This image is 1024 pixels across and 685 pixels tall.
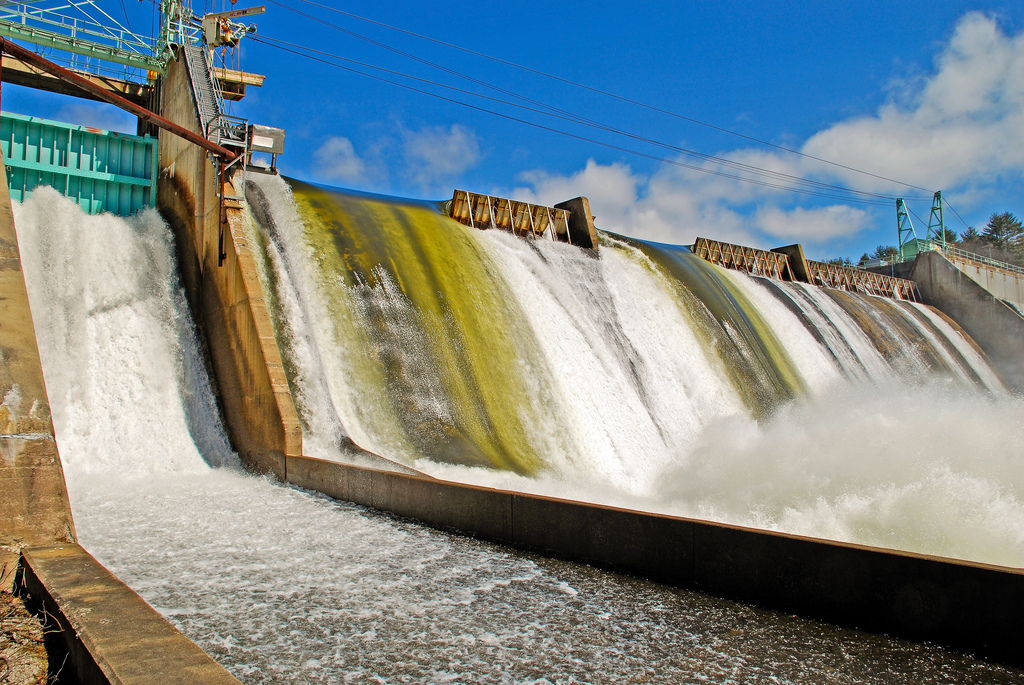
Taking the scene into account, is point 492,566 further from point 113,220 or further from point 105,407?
point 113,220

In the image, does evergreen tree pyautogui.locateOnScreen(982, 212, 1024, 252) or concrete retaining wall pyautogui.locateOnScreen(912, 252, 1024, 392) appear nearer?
concrete retaining wall pyautogui.locateOnScreen(912, 252, 1024, 392)

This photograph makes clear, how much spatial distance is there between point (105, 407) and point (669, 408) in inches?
Result: 366

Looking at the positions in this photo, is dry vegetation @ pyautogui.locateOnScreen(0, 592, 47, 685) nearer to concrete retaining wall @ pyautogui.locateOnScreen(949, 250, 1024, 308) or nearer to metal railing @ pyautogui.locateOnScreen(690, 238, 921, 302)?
metal railing @ pyautogui.locateOnScreen(690, 238, 921, 302)

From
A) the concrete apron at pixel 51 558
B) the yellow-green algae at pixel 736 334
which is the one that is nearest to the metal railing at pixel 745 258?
the yellow-green algae at pixel 736 334

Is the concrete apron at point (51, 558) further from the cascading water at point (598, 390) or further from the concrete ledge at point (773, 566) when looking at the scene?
the cascading water at point (598, 390)

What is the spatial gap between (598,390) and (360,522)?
661cm

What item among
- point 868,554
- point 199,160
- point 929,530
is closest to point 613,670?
point 868,554

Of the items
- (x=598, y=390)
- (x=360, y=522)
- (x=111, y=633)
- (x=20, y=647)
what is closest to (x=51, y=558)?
(x=20, y=647)

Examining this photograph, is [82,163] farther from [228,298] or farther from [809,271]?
[809,271]

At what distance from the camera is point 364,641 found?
12.4 ft

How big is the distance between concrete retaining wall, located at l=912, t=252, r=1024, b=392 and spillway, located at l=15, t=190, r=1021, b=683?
17.3 m

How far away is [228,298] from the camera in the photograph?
1049 cm

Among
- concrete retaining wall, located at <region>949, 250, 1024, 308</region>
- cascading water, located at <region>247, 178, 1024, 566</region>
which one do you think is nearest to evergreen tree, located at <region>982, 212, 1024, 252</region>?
concrete retaining wall, located at <region>949, 250, 1024, 308</region>

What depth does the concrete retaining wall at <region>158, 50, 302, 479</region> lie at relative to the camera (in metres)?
9.05
